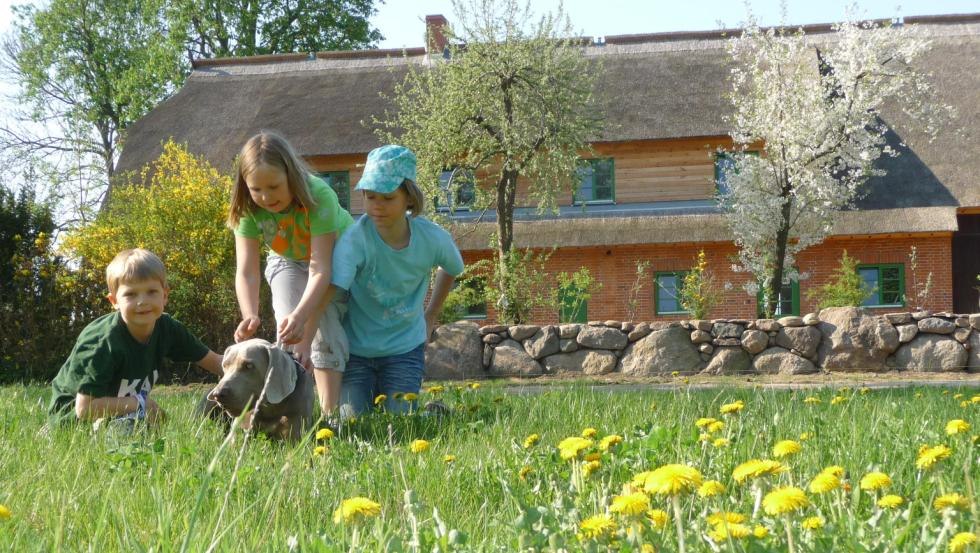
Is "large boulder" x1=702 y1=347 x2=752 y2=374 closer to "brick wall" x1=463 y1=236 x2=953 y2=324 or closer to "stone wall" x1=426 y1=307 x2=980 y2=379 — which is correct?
"stone wall" x1=426 y1=307 x2=980 y2=379

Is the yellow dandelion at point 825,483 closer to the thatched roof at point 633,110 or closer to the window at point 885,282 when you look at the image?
the thatched roof at point 633,110

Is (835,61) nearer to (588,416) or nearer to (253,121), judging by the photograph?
(253,121)

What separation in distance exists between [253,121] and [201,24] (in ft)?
35.1

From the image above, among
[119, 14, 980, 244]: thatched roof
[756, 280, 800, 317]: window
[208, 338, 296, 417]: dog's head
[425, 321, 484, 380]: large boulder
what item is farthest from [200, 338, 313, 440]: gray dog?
[756, 280, 800, 317]: window

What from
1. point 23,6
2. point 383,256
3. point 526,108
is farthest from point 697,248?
point 23,6

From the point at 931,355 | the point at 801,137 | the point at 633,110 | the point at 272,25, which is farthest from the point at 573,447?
Result: the point at 272,25

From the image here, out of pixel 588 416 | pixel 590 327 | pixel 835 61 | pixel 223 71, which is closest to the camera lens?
pixel 588 416

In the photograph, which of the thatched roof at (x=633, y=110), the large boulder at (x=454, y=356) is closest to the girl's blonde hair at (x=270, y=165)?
the large boulder at (x=454, y=356)

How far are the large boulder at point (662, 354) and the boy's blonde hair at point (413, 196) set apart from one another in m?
7.65

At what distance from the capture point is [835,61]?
66.8 feet

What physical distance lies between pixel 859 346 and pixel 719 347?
1.70 meters

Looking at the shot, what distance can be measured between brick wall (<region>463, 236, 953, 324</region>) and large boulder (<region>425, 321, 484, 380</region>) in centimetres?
866

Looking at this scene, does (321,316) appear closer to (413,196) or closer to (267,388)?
(413,196)

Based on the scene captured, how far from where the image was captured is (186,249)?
39.1ft
